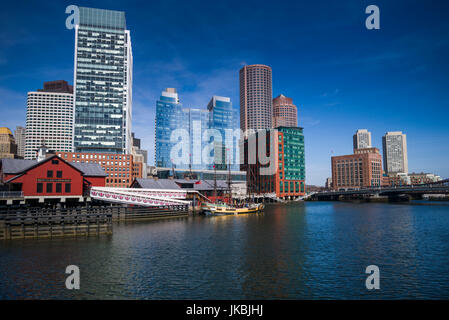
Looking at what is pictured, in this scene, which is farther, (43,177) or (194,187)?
(194,187)

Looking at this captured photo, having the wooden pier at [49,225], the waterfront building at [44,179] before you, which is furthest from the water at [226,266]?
the waterfront building at [44,179]

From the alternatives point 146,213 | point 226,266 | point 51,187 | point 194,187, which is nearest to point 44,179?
point 51,187

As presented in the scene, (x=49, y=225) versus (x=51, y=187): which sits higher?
(x=51, y=187)

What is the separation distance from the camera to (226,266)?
1364 inches

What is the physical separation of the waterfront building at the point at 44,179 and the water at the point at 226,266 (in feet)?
68.8

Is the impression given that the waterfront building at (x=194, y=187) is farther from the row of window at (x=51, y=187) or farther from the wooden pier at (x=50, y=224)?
Answer: the wooden pier at (x=50, y=224)

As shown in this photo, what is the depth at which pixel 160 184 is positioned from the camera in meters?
103

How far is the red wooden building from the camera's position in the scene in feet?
213

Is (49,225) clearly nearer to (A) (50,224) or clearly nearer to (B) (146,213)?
(A) (50,224)

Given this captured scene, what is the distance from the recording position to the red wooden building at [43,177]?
2559 inches

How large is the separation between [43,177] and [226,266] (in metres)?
51.0

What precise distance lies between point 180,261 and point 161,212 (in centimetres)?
5039
